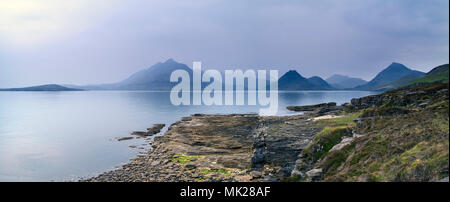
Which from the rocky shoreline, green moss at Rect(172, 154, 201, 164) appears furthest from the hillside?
green moss at Rect(172, 154, 201, 164)

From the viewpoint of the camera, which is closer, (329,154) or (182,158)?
(329,154)

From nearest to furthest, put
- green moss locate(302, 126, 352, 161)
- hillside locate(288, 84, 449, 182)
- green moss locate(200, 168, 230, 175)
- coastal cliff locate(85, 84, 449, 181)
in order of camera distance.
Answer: hillside locate(288, 84, 449, 182) → coastal cliff locate(85, 84, 449, 181) → green moss locate(302, 126, 352, 161) → green moss locate(200, 168, 230, 175)

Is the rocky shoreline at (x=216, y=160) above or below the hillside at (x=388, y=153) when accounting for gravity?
below

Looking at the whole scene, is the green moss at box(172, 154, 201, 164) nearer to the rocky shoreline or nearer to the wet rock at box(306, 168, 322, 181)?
the rocky shoreline

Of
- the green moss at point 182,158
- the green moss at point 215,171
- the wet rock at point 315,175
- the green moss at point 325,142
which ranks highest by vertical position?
the green moss at point 325,142

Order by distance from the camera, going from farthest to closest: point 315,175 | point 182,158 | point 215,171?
point 182,158 < point 215,171 < point 315,175

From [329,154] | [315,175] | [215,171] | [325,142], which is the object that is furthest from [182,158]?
[315,175]

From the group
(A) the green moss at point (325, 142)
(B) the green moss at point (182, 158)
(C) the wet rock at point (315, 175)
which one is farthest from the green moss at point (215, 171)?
(C) the wet rock at point (315, 175)

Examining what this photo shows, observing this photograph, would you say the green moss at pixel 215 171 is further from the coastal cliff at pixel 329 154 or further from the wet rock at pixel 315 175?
the wet rock at pixel 315 175

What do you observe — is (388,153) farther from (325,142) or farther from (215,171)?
(215,171)

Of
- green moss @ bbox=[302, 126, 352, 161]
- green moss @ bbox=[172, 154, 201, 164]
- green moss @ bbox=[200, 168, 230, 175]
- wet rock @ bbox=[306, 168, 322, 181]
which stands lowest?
green moss @ bbox=[172, 154, 201, 164]

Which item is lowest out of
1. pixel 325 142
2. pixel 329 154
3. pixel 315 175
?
pixel 315 175
